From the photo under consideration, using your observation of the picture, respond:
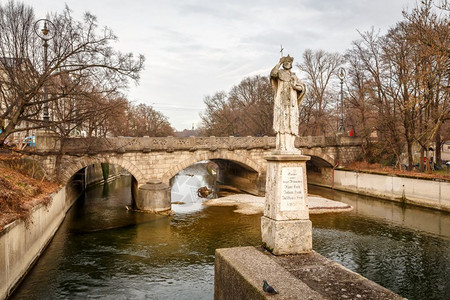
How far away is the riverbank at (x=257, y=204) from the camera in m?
19.9

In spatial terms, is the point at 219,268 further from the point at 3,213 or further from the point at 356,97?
the point at 356,97

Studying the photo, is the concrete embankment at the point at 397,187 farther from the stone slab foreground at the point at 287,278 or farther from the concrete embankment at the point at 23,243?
the concrete embankment at the point at 23,243

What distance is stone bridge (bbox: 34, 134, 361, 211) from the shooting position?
61.6ft

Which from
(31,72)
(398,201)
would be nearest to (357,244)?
(398,201)

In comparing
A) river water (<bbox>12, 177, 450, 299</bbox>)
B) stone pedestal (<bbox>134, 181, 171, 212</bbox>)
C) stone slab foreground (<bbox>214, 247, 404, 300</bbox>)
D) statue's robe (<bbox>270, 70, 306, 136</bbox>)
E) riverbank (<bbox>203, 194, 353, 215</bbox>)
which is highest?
statue's robe (<bbox>270, 70, 306, 136</bbox>)

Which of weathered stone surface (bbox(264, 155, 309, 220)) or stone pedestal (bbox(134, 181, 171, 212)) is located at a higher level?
weathered stone surface (bbox(264, 155, 309, 220))

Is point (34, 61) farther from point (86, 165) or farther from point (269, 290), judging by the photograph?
point (269, 290)

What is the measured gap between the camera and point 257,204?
22.2 m

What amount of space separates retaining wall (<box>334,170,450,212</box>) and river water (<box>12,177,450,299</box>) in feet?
3.60

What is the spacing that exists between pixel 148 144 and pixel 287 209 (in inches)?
611

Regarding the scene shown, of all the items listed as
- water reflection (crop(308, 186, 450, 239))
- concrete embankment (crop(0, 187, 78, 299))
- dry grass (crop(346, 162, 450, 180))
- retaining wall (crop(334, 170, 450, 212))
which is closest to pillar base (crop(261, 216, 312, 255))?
concrete embankment (crop(0, 187, 78, 299))

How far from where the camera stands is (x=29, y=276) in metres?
10.3

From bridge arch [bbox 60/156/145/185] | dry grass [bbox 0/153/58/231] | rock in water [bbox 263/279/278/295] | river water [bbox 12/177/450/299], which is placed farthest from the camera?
bridge arch [bbox 60/156/145/185]

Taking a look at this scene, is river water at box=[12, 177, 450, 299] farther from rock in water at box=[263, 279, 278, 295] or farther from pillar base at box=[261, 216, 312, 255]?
rock in water at box=[263, 279, 278, 295]
